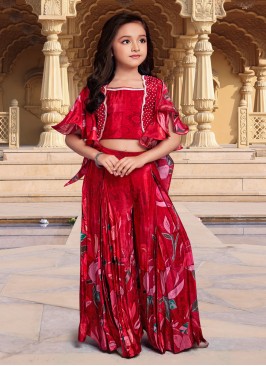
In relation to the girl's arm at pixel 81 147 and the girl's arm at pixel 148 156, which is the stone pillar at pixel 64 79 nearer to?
the girl's arm at pixel 81 147

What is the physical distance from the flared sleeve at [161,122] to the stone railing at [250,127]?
8735 millimetres

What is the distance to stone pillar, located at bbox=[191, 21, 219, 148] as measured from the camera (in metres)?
10.9

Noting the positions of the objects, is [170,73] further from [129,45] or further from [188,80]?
A: [129,45]

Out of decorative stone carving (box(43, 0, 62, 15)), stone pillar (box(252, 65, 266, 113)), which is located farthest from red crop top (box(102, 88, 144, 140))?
stone pillar (box(252, 65, 266, 113))

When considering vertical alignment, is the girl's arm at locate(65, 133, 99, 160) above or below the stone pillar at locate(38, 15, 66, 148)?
below

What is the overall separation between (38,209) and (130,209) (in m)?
5.52

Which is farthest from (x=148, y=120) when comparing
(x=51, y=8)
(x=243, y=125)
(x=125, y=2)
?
(x=125, y=2)

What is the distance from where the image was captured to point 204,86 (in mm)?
10891

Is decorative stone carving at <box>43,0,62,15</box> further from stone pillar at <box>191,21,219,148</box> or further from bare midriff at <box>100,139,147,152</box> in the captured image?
bare midriff at <box>100,139,147,152</box>

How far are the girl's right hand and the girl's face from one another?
38 centimetres

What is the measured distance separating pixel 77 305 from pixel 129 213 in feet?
3.10

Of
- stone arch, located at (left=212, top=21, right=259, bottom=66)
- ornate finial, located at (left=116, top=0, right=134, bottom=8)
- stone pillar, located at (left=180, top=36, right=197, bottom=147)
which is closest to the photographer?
stone pillar, located at (left=180, top=36, right=197, bottom=147)

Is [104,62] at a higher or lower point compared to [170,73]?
lower

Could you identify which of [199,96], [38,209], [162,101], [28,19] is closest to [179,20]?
[199,96]
